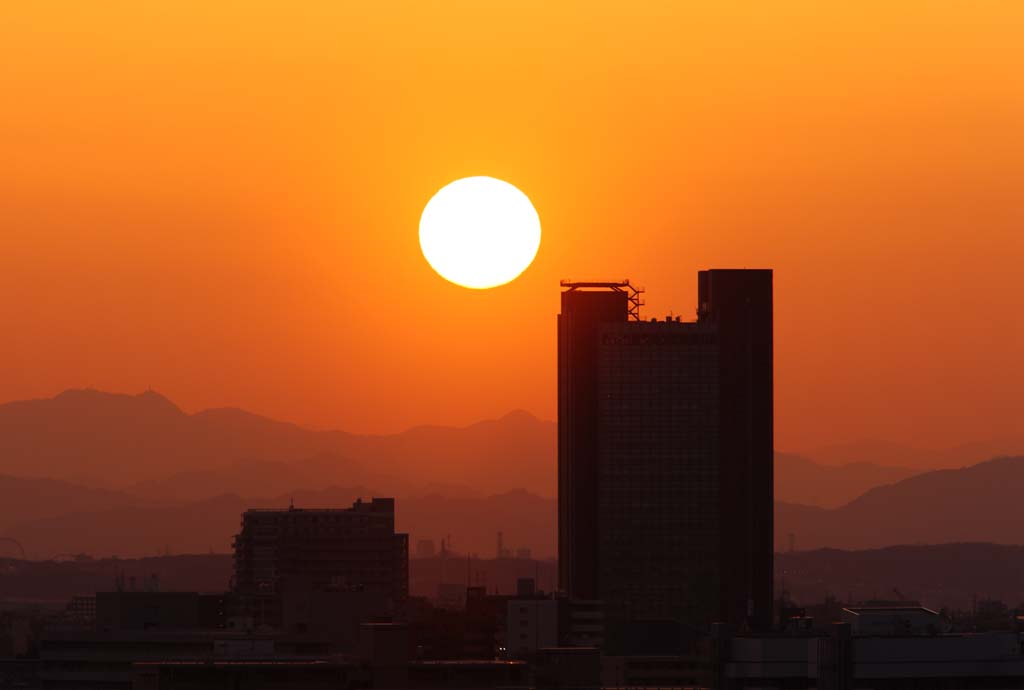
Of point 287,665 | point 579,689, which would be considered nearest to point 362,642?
point 287,665

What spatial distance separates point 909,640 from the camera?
125 m

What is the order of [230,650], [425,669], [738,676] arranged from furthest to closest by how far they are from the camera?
[230,650] < [738,676] < [425,669]

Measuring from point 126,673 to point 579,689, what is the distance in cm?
7457

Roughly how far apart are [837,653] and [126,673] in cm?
8464

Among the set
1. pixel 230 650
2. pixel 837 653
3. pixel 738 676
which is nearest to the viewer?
pixel 837 653

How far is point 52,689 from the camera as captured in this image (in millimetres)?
198625

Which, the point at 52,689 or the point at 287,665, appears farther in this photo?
the point at 52,689

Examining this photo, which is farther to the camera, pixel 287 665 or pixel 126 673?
pixel 126 673

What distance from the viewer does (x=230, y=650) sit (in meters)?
188

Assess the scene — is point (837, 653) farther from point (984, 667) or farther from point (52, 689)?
point (52, 689)

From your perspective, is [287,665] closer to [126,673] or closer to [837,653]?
[837,653]

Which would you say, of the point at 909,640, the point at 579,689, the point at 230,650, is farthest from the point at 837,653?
the point at 230,650

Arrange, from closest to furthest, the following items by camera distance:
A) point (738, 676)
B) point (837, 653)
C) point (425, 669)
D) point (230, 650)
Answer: point (425, 669), point (837, 653), point (738, 676), point (230, 650)

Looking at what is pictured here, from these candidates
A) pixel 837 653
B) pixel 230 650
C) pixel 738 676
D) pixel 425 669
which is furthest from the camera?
pixel 230 650
